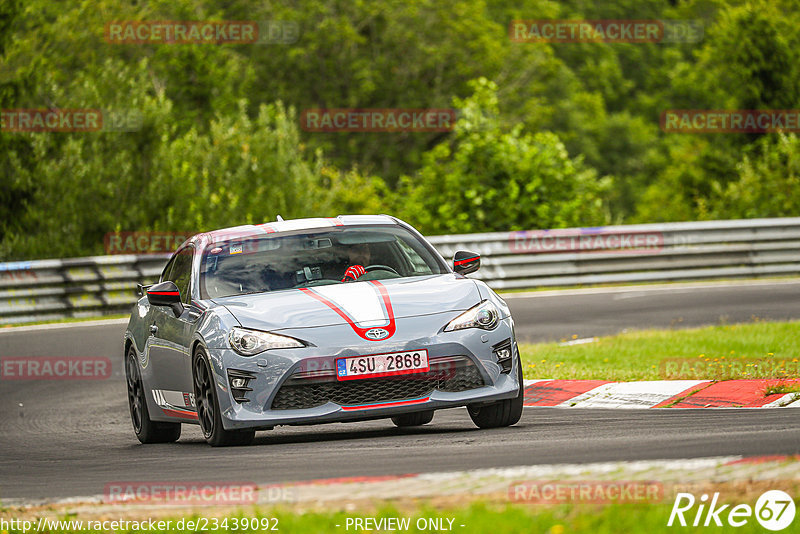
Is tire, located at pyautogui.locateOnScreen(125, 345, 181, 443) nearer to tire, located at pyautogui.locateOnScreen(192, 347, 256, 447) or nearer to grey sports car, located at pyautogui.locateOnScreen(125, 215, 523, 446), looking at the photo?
grey sports car, located at pyautogui.locateOnScreen(125, 215, 523, 446)

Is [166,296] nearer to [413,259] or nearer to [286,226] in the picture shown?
[286,226]

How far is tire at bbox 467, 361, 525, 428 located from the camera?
343 inches

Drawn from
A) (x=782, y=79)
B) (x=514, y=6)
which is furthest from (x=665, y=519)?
(x=514, y=6)

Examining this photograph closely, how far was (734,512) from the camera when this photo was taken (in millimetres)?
4855

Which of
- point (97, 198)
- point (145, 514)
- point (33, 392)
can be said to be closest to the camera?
point (145, 514)

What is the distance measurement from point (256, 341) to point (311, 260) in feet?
4.00

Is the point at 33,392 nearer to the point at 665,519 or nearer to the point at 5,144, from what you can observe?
the point at 665,519

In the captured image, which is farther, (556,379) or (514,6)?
(514,6)

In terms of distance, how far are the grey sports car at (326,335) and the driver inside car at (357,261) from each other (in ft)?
0.03

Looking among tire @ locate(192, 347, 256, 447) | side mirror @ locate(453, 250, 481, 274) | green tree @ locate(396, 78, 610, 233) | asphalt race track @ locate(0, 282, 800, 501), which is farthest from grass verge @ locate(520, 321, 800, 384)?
green tree @ locate(396, 78, 610, 233)

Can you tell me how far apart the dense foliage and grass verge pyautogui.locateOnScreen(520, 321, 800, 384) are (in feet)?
40.9

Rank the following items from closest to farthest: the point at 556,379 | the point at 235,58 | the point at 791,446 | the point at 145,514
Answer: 1. the point at 145,514
2. the point at 791,446
3. the point at 556,379
4. the point at 235,58

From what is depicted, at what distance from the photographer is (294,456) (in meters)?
7.52

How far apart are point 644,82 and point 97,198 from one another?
6617 centimetres
